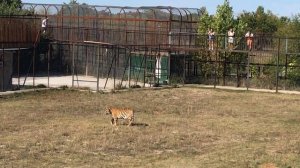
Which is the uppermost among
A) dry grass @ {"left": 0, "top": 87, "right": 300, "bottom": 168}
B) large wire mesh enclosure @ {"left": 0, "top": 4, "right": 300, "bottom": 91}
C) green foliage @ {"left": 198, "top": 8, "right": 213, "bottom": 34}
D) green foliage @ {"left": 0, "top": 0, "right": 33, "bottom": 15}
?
green foliage @ {"left": 0, "top": 0, "right": 33, "bottom": 15}

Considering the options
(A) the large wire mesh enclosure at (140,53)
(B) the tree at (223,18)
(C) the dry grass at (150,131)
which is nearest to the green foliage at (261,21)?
(B) the tree at (223,18)

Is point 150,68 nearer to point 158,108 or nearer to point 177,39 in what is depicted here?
point 177,39

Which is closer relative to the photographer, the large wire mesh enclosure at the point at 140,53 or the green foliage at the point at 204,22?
the large wire mesh enclosure at the point at 140,53

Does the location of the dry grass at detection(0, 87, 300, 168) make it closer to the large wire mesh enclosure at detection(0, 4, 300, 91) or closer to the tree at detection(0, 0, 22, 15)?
the large wire mesh enclosure at detection(0, 4, 300, 91)

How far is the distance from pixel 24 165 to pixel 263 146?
6457 millimetres

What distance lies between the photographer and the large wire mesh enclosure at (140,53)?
35.0 m

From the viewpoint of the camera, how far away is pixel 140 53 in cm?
3975

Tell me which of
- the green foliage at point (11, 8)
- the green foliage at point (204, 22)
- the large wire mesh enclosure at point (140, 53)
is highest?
the green foliage at point (11, 8)

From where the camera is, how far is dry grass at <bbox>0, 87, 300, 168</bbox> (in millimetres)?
14297

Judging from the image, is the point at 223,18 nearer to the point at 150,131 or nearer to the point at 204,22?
the point at 204,22

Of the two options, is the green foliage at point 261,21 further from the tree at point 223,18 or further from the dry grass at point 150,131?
the dry grass at point 150,131

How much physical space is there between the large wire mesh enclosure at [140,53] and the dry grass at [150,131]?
212 inches

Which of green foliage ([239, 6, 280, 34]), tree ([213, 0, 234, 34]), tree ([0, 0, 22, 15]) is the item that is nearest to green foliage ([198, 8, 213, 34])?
tree ([213, 0, 234, 34])

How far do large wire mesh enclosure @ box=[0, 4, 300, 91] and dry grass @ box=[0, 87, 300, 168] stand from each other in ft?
17.7
